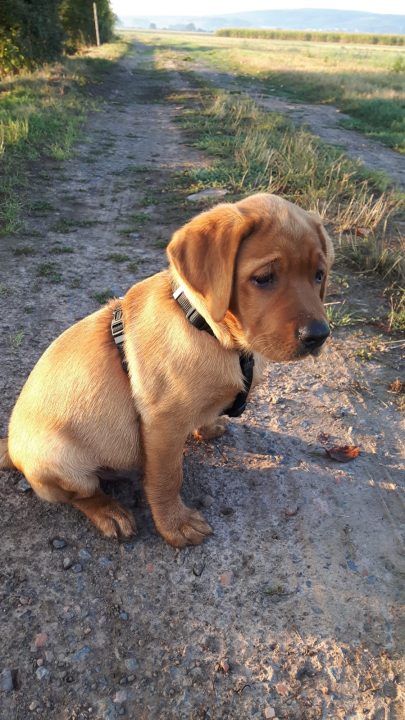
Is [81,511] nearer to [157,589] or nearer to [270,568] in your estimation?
[157,589]

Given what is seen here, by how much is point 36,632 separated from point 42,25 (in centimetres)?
2711

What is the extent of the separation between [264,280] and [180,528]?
1532mm

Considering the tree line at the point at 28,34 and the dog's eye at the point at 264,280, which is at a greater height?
the tree line at the point at 28,34

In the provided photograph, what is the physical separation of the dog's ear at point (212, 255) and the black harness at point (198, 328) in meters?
0.22

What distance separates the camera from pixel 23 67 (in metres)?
22.8

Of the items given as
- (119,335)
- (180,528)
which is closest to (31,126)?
(119,335)

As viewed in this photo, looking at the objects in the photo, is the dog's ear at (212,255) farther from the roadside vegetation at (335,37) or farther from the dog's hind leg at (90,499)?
the roadside vegetation at (335,37)

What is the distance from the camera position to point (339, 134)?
1593 cm

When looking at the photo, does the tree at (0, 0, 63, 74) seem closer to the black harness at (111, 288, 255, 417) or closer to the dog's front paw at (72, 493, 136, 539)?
the black harness at (111, 288, 255, 417)

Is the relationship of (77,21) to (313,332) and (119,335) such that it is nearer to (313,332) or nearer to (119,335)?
(119,335)

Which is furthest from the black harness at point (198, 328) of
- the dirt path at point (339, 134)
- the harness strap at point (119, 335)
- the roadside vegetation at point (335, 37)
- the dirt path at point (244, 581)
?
the roadside vegetation at point (335, 37)

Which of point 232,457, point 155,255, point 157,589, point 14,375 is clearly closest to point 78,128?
point 155,255

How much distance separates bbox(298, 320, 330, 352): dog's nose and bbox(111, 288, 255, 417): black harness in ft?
1.45

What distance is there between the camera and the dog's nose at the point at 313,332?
225 centimetres
